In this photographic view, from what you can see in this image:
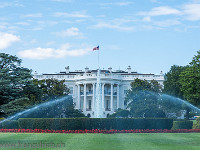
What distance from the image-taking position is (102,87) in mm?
85312

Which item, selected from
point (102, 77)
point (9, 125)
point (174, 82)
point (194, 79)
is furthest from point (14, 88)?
point (102, 77)

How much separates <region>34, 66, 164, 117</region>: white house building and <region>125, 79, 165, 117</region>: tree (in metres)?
10.6

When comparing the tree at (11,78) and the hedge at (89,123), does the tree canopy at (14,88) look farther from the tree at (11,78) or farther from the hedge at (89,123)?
the hedge at (89,123)

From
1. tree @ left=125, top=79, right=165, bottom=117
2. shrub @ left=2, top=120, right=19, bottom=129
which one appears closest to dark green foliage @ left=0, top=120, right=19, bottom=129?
shrub @ left=2, top=120, right=19, bottom=129

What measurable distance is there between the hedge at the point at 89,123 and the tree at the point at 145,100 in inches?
915

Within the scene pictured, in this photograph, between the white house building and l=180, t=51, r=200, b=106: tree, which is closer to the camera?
l=180, t=51, r=200, b=106: tree

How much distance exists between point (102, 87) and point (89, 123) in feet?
176

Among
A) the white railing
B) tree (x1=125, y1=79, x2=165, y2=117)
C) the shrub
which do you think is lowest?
the shrub

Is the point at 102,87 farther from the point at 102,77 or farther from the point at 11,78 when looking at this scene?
the point at 11,78

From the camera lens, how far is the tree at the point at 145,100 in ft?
187

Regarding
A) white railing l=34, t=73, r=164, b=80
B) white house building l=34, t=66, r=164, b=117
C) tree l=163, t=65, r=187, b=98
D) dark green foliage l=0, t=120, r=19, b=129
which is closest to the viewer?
dark green foliage l=0, t=120, r=19, b=129

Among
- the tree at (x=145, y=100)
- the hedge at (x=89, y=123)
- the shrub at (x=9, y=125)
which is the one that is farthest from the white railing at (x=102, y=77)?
the hedge at (x=89, y=123)

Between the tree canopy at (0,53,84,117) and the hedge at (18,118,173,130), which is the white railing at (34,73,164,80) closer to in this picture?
the tree canopy at (0,53,84,117)

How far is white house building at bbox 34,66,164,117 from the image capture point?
84.8 meters
